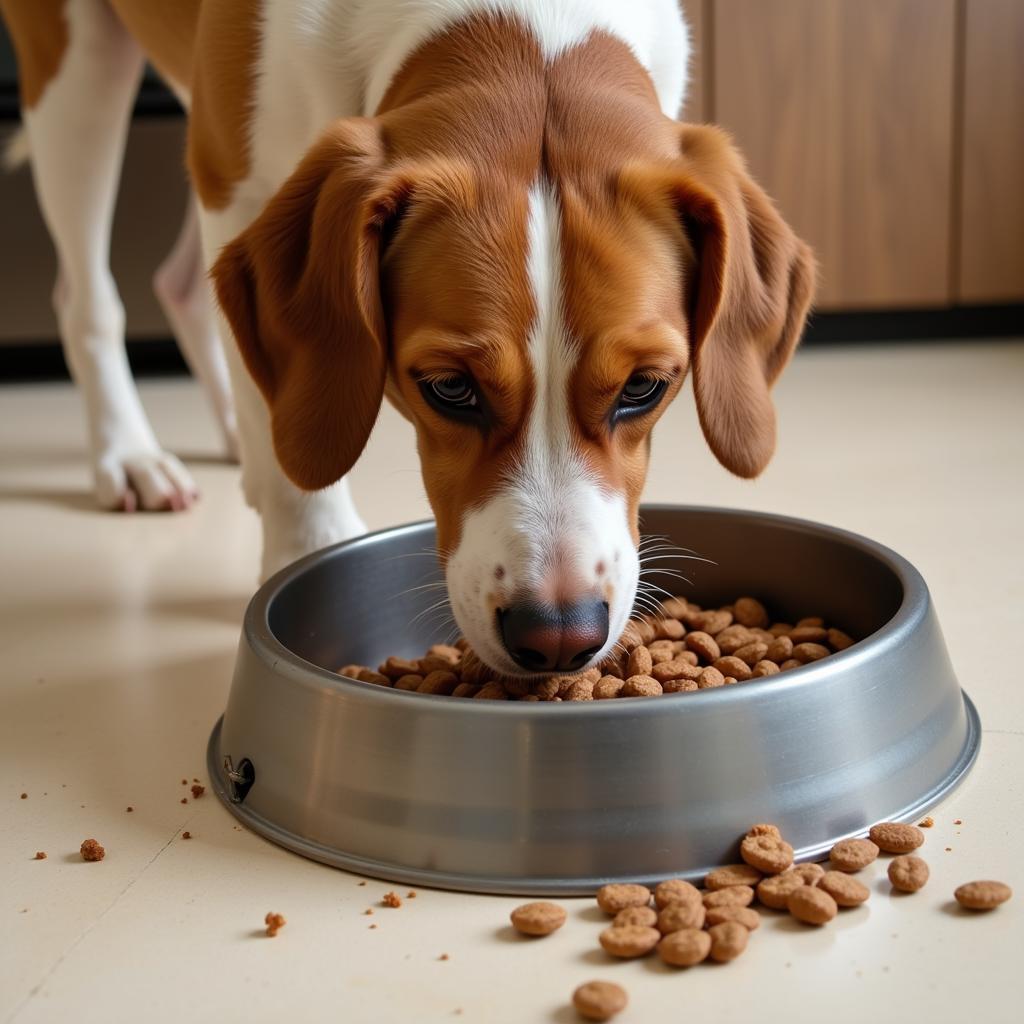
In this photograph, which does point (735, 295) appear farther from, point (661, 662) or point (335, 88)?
point (335, 88)

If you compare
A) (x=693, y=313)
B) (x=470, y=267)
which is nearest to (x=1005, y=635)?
(x=693, y=313)

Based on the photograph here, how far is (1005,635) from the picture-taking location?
2061 millimetres

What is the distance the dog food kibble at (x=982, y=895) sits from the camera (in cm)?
133

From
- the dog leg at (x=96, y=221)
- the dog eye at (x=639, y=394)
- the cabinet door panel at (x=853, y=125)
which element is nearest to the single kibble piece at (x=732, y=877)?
the dog eye at (x=639, y=394)

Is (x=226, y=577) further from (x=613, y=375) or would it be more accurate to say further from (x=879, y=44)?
(x=879, y=44)

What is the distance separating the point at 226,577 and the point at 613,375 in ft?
3.86

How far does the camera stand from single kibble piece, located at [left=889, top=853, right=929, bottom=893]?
137 cm

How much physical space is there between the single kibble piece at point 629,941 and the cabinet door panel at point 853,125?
354 centimetres

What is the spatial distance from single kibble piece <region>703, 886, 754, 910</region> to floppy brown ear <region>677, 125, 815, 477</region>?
62 centimetres

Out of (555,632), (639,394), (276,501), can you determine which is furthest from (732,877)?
(276,501)

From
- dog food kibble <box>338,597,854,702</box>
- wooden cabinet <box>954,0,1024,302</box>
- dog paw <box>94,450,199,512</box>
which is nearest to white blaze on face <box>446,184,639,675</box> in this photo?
dog food kibble <box>338,597,854,702</box>

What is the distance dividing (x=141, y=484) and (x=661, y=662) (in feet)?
5.23

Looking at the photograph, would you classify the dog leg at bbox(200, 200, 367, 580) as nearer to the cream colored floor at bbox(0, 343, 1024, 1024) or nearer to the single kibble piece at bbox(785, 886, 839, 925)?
the cream colored floor at bbox(0, 343, 1024, 1024)

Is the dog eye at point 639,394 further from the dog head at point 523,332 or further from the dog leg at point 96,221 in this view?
the dog leg at point 96,221
